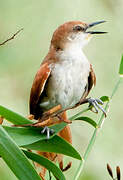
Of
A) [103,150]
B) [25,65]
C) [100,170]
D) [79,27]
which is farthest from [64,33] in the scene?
[103,150]

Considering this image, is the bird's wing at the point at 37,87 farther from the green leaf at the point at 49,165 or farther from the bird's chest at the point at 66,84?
the green leaf at the point at 49,165

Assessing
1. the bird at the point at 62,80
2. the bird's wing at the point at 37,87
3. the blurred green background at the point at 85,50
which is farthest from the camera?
the blurred green background at the point at 85,50

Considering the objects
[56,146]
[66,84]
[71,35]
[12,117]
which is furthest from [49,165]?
[71,35]

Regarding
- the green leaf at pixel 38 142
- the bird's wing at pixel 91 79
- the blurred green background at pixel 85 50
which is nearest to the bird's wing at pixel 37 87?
the bird's wing at pixel 91 79

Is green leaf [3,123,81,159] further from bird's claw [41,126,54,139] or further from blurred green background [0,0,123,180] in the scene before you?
blurred green background [0,0,123,180]

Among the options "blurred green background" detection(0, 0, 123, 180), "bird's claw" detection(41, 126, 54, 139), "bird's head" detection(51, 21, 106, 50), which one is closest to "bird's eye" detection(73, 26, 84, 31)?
"bird's head" detection(51, 21, 106, 50)

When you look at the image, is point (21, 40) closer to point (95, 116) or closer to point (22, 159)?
point (95, 116)

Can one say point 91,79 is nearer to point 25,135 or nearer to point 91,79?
point 91,79

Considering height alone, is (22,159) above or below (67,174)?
above
